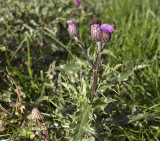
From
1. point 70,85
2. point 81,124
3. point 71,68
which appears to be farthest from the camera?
point 70,85

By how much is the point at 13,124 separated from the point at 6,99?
24cm

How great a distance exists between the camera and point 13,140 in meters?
1.54

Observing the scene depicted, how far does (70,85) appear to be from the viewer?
155 centimetres

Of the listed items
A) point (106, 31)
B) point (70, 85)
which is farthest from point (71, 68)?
Answer: point (106, 31)

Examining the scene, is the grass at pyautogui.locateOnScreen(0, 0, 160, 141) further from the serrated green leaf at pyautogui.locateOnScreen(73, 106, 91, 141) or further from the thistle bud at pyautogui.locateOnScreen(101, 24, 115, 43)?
the thistle bud at pyautogui.locateOnScreen(101, 24, 115, 43)

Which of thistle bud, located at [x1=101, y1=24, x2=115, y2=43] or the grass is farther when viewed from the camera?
the grass

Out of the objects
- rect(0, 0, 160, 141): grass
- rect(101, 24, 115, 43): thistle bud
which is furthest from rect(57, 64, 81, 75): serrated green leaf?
rect(101, 24, 115, 43): thistle bud

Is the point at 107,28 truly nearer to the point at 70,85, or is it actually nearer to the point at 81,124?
the point at 70,85

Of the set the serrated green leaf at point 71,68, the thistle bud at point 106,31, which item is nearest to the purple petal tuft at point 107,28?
the thistle bud at point 106,31

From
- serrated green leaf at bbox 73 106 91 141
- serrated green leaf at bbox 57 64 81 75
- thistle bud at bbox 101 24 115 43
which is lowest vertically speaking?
serrated green leaf at bbox 73 106 91 141

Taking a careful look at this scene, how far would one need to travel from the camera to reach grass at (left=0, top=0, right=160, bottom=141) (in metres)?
1.50

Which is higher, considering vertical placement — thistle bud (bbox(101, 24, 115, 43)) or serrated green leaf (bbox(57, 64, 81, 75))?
thistle bud (bbox(101, 24, 115, 43))

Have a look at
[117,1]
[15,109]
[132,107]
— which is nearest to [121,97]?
[132,107]

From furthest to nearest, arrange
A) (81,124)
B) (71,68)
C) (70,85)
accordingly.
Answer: (70,85), (71,68), (81,124)
